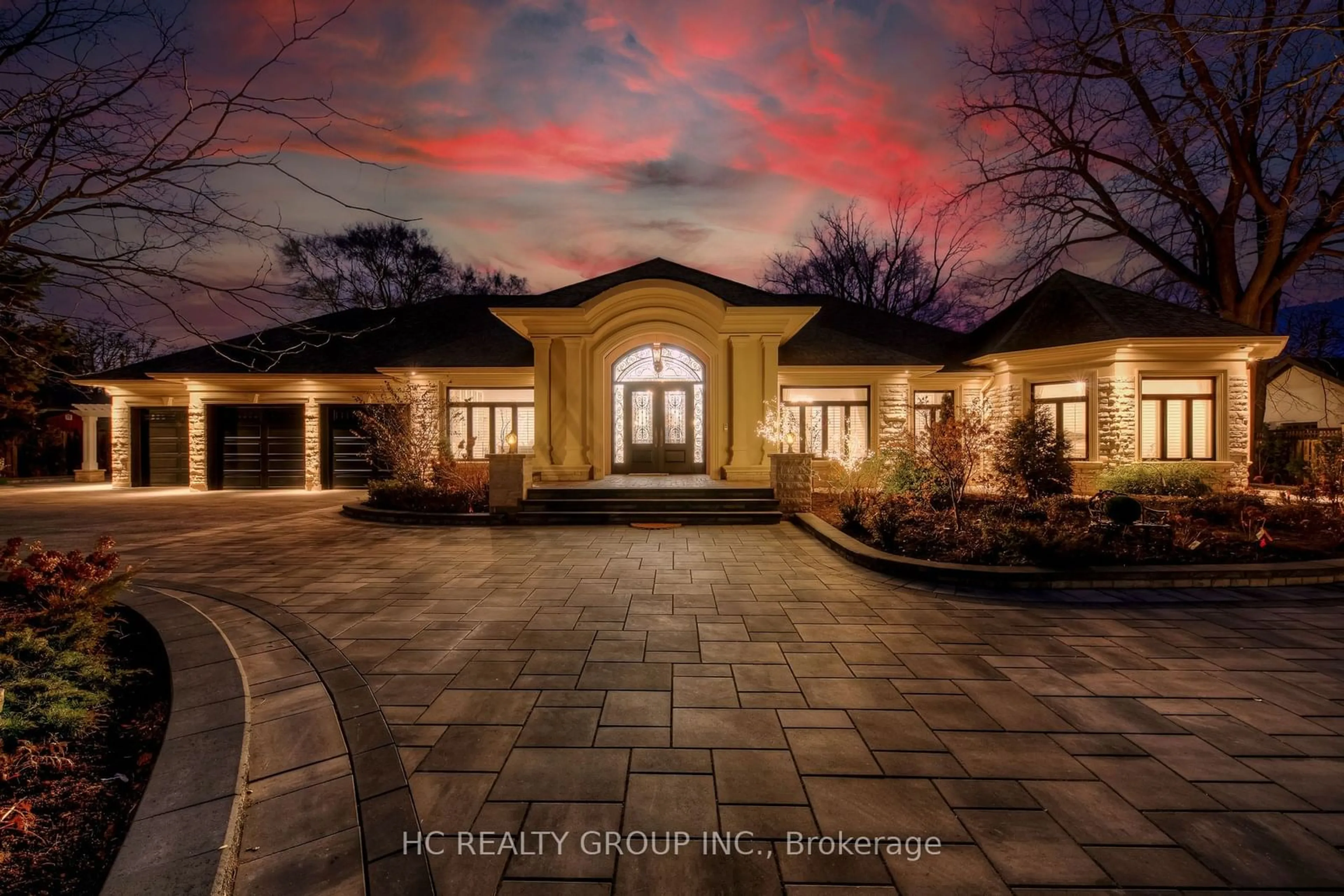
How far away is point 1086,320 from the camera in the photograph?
43.2ft

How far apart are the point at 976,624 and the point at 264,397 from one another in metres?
18.7

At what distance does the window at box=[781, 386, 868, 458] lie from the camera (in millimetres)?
14703

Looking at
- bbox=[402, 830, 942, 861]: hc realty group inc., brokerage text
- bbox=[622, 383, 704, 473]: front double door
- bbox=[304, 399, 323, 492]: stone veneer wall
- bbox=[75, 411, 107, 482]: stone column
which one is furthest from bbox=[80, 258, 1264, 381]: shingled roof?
bbox=[402, 830, 942, 861]: hc realty group inc., brokerage text

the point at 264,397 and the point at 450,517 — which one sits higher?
the point at 264,397

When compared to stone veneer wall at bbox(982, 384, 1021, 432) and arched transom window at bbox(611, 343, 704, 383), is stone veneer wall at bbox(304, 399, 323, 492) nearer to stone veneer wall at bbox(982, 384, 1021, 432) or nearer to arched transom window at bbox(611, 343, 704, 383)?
arched transom window at bbox(611, 343, 704, 383)

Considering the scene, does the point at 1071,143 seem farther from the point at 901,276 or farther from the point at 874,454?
the point at 901,276

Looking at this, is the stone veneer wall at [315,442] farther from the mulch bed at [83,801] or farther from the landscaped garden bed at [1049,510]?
the mulch bed at [83,801]

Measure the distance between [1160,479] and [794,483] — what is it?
8.18 metres

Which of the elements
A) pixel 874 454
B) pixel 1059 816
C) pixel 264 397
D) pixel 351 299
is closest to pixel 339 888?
pixel 1059 816

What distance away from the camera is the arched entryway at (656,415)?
13.2 m

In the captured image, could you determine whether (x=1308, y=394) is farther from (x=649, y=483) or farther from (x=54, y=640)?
(x=54, y=640)

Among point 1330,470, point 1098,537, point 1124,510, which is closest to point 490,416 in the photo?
point 1098,537

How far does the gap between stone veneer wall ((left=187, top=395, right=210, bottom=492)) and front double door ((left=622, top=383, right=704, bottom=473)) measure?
12763 mm

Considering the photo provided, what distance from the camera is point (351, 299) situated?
2350cm
